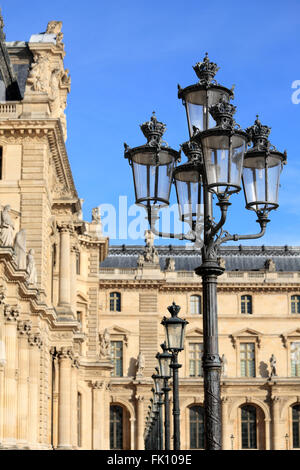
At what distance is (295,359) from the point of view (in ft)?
275

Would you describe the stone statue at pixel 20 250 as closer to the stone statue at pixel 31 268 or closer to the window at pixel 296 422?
the stone statue at pixel 31 268

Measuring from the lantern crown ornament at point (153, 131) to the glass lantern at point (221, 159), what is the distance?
161 cm

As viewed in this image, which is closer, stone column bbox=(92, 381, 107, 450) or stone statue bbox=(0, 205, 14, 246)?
stone statue bbox=(0, 205, 14, 246)

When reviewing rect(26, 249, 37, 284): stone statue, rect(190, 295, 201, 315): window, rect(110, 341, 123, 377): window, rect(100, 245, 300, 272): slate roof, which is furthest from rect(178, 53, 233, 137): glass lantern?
rect(100, 245, 300, 272): slate roof

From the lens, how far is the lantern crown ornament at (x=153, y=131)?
1622 cm

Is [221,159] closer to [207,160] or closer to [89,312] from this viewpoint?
[207,160]

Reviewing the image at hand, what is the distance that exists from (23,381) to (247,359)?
1809 inches

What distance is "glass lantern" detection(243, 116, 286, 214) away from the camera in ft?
51.4

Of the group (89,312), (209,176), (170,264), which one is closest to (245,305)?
(170,264)

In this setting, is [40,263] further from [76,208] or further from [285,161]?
[285,161]

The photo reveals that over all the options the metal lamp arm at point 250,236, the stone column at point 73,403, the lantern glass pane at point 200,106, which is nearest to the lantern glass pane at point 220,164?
the metal lamp arm at point 250,236

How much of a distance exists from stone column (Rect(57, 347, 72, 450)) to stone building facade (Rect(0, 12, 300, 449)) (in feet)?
0.21

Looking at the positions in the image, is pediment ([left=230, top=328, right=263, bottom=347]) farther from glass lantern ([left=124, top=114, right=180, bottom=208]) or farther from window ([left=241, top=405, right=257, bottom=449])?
glass lantern ([left=124, top=114, right=180, bottom=208])
